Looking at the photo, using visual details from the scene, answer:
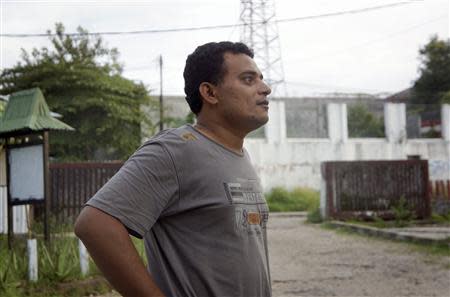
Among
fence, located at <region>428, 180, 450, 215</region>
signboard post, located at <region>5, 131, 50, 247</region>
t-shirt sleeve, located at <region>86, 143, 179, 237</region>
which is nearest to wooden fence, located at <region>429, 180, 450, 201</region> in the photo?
fence, located at <region>428, 180, 450, 215</region>

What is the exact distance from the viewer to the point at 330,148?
3388 cm

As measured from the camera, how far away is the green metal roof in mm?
9047

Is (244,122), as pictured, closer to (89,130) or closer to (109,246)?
(109,246)

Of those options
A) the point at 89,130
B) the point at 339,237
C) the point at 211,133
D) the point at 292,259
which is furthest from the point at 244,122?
the point at 89,130

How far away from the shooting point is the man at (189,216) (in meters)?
1.77

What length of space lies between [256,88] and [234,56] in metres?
0.14

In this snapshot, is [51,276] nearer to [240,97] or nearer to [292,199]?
[240,97]

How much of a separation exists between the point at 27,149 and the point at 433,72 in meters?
41.1

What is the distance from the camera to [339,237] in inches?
581

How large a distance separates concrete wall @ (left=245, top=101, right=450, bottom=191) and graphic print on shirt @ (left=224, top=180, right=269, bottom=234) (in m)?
28.5

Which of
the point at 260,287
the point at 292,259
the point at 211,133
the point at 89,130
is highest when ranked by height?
the point at 89,130

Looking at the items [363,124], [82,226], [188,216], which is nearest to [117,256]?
[82,226]

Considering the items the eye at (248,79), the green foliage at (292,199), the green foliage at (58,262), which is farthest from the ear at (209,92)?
the green foliage at (292,199)

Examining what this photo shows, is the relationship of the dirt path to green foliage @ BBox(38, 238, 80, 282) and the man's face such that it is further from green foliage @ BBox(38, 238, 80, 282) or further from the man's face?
the man's face
